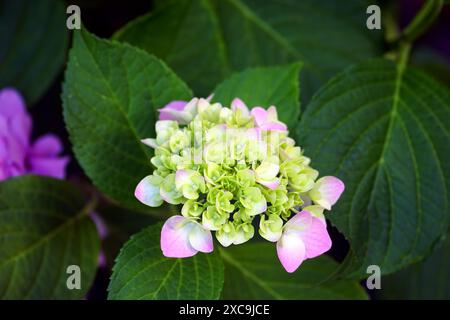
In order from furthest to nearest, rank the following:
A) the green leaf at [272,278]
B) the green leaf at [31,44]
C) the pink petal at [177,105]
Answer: the green leaf at [31,44] < the green leaf at [272,278] < the pink petal at [177,105]

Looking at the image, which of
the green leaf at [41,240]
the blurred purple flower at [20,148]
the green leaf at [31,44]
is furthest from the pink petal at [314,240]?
the green leaf at [31,44]

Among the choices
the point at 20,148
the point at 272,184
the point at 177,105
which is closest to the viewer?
the point at 272,184

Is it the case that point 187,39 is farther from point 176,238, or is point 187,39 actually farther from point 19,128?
point 176,238

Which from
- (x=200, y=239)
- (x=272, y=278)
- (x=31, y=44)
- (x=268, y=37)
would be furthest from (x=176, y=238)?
(x=31, y=44)

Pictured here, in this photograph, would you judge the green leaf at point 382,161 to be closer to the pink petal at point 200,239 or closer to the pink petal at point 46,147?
the pink petal at point 200,239

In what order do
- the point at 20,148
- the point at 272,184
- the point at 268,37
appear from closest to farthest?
the point at 272,184 → the point at 20,148 → the point at 268,37
